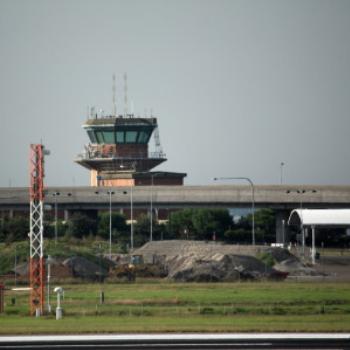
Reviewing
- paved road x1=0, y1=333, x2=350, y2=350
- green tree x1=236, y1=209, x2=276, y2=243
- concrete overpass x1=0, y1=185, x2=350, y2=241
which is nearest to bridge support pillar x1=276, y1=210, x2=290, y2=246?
concrete overpass x1=0, y1=185, x2=350, y2=241

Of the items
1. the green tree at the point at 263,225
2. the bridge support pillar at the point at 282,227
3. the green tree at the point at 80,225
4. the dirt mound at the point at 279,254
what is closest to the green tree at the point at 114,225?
the green tree at the point at 80,225

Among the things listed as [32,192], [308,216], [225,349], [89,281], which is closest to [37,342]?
[225,349]

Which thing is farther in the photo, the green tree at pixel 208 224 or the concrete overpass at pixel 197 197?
the green tree at pixel 208 224

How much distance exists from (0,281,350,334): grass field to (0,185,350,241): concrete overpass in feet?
Result: 264

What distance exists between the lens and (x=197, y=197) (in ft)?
559

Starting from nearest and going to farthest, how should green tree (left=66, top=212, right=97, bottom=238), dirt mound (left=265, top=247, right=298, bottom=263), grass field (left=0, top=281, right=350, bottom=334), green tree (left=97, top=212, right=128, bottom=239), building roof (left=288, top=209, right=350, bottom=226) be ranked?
grass field (left=0, top=281, right=350, bottom=334) → dirt mound (left=265, top=247, right=298, bottom=263) → building roof (left=288, top=209, right=350, bottom=226) → green tree (left=66, top=212, right=97, bottom=238) → green tree (left=97, top=212, right=128, bottom=239)

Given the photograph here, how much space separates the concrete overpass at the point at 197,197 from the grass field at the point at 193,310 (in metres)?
80.6

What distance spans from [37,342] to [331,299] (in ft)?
81.6

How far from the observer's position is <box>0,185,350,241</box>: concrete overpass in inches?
6516

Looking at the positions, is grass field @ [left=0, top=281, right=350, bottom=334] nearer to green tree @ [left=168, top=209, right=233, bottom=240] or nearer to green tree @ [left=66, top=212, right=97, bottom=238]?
green tree @ [left=66, top=212, right=97, bottom=238]

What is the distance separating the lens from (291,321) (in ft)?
205

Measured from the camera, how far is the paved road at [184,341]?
52.8 metres

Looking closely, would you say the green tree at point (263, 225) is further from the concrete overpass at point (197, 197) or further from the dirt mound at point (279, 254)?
the dirt mound at point (279, 254)

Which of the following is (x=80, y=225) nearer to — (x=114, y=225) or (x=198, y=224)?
(x=114, y=225)
